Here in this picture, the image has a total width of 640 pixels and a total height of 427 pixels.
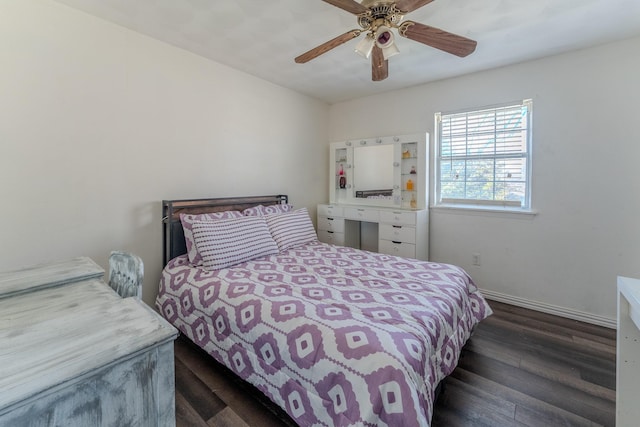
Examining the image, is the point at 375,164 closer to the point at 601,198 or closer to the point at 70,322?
the point at 601,198

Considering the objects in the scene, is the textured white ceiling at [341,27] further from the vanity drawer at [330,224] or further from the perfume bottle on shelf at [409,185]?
the vanity drawer at [330,224]

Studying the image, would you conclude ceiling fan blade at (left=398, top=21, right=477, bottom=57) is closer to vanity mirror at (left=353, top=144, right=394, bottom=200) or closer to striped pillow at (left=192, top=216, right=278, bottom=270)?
vanity mirror at (left=353, top=144, right=394, bottom=200)

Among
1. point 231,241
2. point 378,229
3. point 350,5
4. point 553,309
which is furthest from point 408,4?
point 553,309

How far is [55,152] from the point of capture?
1940 mm

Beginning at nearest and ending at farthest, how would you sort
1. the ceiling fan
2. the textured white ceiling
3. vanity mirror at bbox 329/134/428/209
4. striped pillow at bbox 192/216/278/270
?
the ceiling fan
the textured white ceiling
striped pillow at bbox 192/216/278/270
vanity mirror at bbox 329/134/428/209

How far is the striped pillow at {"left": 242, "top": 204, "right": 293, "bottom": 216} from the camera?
294 centimetres

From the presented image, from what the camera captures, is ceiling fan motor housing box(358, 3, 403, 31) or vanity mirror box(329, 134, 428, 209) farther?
vanity mirror box(329, 134, 428, 209)

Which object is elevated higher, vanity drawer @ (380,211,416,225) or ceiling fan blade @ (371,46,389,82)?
ceiling fan blade @ (371,46,389,82)

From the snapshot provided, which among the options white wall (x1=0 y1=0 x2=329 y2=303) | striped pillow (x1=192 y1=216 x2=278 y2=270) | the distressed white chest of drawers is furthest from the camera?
striped pillow (x1=192 y1=216 x2=278 y2=270)

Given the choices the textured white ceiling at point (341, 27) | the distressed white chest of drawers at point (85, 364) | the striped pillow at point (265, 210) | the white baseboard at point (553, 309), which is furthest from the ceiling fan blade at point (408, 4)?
the white baseboard at point (553, 309)

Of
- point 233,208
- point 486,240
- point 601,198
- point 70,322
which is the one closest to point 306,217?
point 233,208

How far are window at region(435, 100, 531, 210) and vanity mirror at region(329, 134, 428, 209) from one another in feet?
0.77

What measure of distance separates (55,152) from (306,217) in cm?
215

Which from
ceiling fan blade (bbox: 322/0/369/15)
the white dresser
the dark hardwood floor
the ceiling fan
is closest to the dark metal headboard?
the dark hardwood floor
